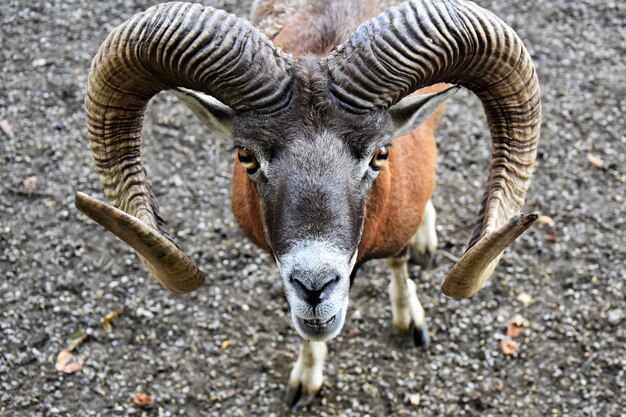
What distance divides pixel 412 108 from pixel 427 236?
3.21m

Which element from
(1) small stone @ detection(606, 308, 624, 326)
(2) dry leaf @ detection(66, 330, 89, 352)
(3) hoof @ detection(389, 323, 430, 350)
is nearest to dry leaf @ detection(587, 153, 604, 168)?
(1) small stone @ detection(606, 308, 624, 326)

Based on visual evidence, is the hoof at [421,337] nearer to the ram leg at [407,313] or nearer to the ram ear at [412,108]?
the ram leg at [407,313]

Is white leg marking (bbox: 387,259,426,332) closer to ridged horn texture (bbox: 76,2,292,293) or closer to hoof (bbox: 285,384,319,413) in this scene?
hoof (bbox: 285,384,319,413)

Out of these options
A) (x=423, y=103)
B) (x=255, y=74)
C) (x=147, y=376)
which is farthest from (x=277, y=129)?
(x=147, y=376)

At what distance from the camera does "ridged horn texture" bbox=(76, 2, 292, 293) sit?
4.94 meters

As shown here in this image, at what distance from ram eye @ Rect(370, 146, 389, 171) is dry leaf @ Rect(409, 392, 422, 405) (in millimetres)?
2934

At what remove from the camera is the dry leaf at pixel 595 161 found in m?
9.56

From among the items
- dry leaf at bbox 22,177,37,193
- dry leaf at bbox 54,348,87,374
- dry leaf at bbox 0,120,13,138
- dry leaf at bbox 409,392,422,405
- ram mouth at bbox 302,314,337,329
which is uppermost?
ram mouth at bbox 302,314,337,329

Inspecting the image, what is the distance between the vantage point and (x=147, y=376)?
768 cm

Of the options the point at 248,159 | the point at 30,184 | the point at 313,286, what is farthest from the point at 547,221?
the point at 30,184

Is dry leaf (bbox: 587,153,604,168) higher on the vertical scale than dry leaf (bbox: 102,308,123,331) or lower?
higher

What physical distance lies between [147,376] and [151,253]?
2.85m

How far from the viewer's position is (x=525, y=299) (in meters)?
8.26

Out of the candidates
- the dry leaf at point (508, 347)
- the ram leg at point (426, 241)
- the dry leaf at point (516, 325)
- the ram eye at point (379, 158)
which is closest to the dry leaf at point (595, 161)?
the ram leg at point (426, 241)
